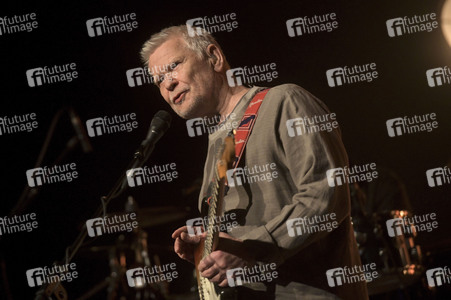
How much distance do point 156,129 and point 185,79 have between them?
0.99ft

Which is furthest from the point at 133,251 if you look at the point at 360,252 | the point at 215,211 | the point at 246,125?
the point at 215,211

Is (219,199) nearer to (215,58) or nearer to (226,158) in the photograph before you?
(226,158)

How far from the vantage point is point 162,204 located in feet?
15.8

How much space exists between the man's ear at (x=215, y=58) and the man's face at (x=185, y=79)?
3cm

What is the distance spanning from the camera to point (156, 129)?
2541 mm

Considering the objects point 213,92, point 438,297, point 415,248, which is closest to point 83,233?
point 213,92

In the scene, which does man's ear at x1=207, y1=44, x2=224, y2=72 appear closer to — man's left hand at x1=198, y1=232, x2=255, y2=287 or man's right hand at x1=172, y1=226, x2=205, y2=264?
man's right hand at x1=172, y1=226, x2=205, y2=264

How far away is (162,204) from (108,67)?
142cm

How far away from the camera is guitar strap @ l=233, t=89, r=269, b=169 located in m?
2.12

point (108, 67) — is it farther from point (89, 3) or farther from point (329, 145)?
point (329, 145)

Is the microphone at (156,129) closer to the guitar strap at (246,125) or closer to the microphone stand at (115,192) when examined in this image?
the microphone stand at (115,192)

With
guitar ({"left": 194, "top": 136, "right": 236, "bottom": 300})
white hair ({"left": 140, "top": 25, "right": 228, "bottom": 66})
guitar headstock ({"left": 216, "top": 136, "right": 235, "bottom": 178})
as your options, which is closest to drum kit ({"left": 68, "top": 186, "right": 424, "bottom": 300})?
guitar ({"left": 194, "top": 136, "right": 236, "bottom": 300})

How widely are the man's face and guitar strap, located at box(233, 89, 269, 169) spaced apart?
370 millimetres

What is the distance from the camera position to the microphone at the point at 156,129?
251 cm
